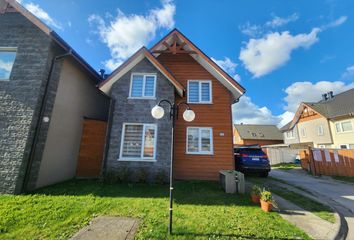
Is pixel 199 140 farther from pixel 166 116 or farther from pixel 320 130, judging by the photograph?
pixel 320 130

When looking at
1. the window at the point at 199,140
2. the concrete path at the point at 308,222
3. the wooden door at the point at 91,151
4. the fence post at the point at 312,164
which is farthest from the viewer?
the fence post at the point at 312,164

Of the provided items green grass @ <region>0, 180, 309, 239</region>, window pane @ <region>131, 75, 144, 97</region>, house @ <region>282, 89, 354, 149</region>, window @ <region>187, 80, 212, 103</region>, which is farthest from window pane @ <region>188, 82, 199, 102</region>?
house @ <region>282, 89, 354, 149</region>

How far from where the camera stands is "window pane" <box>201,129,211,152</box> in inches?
409

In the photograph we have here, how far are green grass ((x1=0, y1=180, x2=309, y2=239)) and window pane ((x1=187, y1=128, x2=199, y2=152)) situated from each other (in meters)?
3.06

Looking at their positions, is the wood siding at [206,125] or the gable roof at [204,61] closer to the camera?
the wood siding at [206,125]

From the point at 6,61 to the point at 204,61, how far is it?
10.2m

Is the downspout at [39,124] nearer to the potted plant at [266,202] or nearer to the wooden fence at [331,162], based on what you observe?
the potted plant at [266,202]

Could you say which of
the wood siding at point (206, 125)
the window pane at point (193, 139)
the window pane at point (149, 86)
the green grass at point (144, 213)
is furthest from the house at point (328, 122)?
the window pane at point (149, 86)

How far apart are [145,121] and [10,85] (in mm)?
6164

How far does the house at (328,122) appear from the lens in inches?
889

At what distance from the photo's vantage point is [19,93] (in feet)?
24.5

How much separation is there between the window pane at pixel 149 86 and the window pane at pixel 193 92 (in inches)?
102

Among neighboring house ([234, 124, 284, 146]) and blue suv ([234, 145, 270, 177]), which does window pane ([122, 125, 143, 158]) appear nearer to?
blue suv ([234, 145, 270, 177])

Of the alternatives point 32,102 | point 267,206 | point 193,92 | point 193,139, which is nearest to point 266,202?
point 267,206
